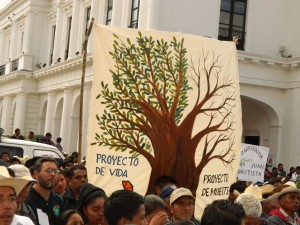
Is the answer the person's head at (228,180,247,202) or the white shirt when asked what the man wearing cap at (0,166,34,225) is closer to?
the white shirt

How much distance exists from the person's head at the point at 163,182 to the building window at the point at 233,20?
14183 millimetres

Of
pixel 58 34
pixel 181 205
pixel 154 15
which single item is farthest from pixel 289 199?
pixel 58 34

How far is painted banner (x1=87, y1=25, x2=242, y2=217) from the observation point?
6.63 m

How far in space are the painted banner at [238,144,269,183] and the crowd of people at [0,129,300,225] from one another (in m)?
3.83

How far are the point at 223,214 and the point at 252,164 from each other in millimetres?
8083

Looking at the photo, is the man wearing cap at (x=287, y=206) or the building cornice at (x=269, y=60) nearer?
the man wearing cap at (x=287, y=206)

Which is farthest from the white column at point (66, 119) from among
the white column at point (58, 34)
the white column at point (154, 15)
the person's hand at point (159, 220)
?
the person's hand at point (159, 220)

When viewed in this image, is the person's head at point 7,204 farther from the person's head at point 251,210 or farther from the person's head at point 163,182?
the person's head at point 163,182

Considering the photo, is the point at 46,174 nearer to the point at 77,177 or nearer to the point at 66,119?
the point at 77,177

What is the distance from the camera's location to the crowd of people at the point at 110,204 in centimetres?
364

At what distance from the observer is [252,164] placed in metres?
11.2

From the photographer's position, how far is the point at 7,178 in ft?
12.5

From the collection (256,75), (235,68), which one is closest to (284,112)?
(256,75)

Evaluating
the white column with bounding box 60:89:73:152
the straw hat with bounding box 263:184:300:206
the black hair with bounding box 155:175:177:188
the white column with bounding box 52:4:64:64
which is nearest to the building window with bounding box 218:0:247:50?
the white column with bounding box 60:89:73:152
